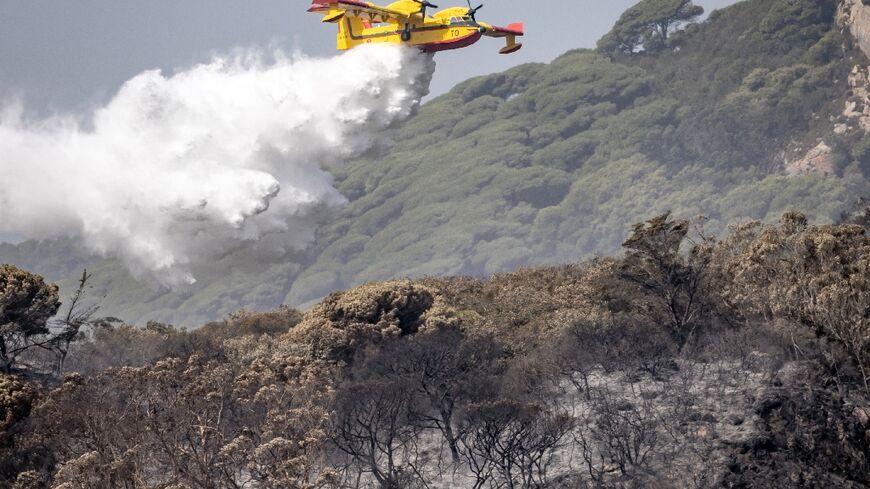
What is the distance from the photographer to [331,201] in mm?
61594

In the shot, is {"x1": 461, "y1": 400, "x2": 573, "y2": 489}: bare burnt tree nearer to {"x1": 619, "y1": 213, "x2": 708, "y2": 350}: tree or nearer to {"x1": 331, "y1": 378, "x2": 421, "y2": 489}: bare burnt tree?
{"x1": 331, "y1": 378, "x2": 421, "y2": 489}: bare burnt tree

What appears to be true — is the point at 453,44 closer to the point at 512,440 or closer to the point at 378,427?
the point at 378,427

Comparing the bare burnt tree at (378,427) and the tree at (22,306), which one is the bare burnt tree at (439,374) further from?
the tree at (22,306)

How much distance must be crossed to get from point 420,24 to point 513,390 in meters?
18.7

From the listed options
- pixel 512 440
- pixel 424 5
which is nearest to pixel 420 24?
pixel 424 5

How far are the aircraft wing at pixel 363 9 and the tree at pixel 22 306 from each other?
1613cm

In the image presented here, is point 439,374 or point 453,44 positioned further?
point 453,44

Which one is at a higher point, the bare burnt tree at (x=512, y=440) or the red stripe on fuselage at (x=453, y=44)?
the red stripe on fuselage at (x=453, y=44)

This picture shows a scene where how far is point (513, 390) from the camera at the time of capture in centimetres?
4347

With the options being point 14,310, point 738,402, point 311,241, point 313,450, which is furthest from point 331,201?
point 313,450

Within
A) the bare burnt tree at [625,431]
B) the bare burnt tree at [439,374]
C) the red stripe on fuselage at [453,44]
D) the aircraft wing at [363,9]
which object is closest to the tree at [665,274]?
the bare burnt tree at [439,374]

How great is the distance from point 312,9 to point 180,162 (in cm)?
1039

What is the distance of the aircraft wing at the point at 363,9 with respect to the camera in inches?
2103

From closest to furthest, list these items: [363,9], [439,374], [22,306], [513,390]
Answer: [513,390] → [439,374] → [22,306] → [363,9]
